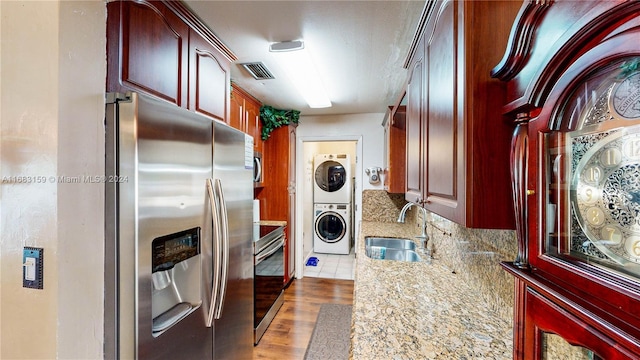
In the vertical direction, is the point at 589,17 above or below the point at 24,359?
above

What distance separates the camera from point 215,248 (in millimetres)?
1288

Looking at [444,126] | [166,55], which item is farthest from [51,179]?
[444,126]

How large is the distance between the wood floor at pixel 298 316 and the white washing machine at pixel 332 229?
124 cm

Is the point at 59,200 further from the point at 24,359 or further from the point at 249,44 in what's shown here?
the point at 249,44

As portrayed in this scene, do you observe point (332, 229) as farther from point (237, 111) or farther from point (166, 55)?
point (166, 55)

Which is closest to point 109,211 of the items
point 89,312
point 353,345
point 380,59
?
point 89,312

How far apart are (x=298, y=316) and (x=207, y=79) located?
2.37 m

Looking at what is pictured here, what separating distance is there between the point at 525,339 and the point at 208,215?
1222mm

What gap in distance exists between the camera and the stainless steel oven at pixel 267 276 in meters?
2.23

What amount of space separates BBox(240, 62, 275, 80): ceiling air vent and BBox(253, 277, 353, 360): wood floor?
7.65 ft

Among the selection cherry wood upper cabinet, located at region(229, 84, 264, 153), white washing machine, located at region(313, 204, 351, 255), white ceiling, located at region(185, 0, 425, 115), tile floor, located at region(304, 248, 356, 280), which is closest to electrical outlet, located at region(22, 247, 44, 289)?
white ceiling, located at region(185, 0, 425, 115)

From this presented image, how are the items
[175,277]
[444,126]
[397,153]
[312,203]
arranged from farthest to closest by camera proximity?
[312,203], [397,153], [175,277], [444,126]

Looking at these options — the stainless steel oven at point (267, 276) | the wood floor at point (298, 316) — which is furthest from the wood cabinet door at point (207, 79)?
the wood floor at point (298, 316)

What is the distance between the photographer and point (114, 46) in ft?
3.54
